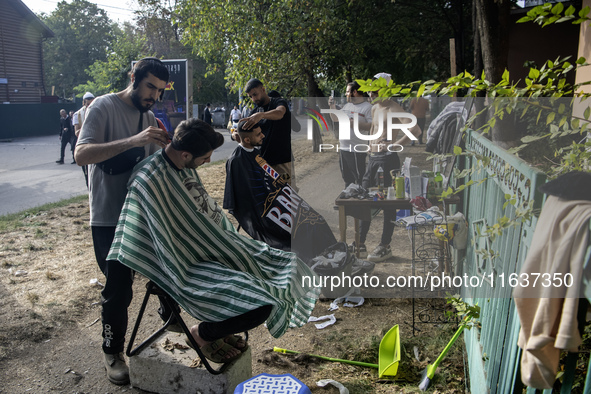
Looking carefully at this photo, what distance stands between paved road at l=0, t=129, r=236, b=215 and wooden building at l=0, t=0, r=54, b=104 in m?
12.0

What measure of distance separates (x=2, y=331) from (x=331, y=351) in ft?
8.05

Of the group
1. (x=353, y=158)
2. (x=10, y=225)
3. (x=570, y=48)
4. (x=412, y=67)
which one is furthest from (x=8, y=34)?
(x=353, y=158)

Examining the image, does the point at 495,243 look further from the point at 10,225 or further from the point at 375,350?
the point at 10,225

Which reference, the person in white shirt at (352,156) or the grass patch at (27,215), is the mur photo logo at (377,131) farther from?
the grass patch at (27,215)

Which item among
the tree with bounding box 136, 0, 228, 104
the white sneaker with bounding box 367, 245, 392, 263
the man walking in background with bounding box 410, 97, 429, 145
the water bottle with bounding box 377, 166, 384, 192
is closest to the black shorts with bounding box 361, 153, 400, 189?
the water bottle with bounding box 377, 166, 384, 192

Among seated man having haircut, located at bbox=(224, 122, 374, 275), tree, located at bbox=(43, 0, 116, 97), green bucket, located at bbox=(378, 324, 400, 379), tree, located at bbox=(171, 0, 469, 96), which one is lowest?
green bucket, located at bbox=(378, 324, 400, 379)

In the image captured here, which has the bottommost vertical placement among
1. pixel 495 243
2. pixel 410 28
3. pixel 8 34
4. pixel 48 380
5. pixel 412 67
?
pixel 48 380

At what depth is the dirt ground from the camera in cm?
305

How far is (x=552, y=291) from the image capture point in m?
1.34

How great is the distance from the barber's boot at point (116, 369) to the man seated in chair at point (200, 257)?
57 centimetres

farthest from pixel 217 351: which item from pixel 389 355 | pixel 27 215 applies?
pixel 27 215

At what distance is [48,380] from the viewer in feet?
10.2

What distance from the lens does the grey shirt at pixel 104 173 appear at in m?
2.96

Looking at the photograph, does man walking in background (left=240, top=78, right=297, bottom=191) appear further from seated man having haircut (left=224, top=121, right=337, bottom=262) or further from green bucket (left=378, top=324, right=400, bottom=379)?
green bucket (left=378, top=324, right=400, bottom=379)
